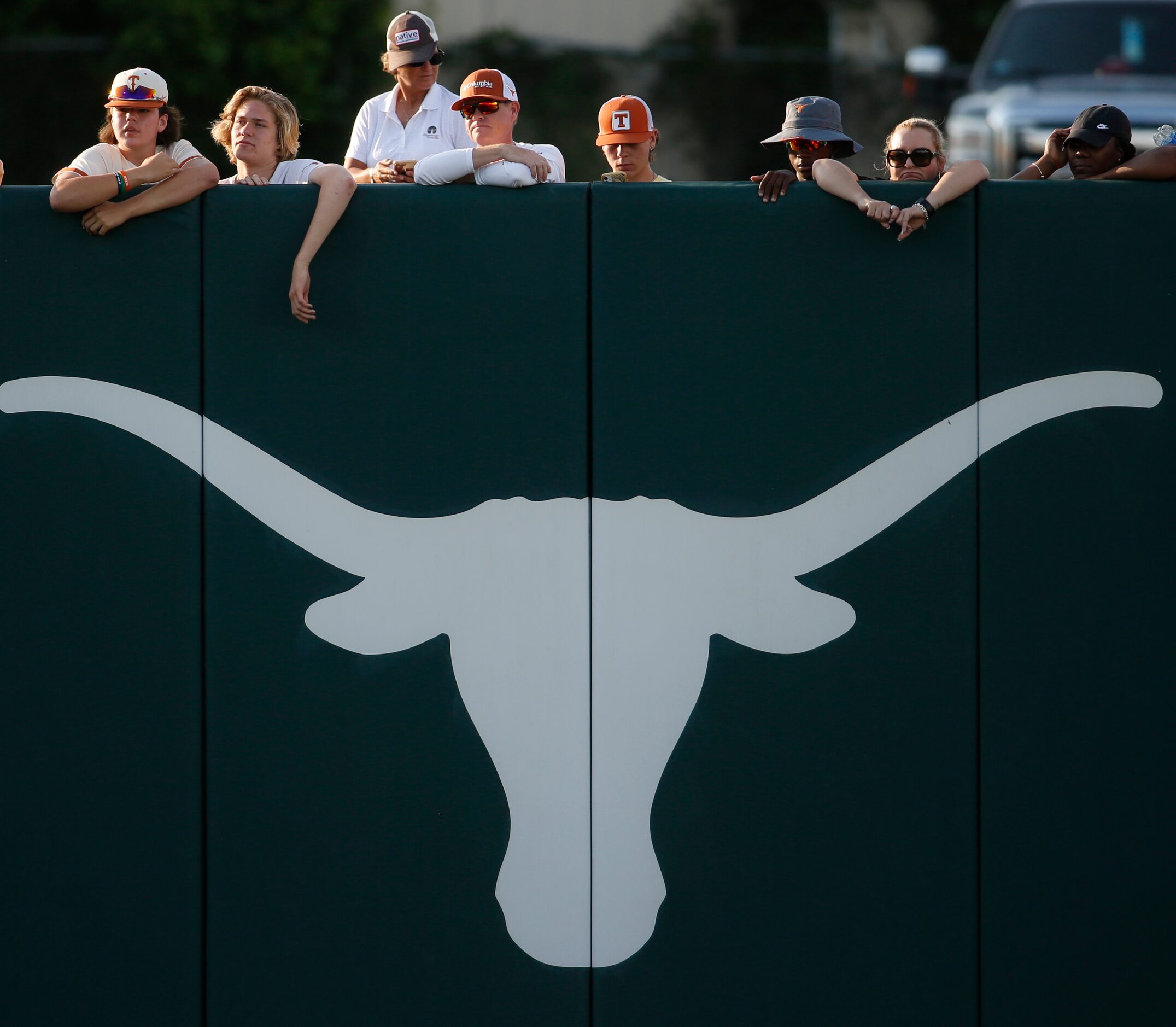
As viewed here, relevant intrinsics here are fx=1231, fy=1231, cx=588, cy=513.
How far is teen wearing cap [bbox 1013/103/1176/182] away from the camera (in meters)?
4.06

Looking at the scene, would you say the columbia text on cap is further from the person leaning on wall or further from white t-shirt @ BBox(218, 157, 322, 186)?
the person leaning on wall

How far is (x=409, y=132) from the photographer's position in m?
4.66

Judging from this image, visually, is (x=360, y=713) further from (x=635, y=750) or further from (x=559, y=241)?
(x=559, y=241)

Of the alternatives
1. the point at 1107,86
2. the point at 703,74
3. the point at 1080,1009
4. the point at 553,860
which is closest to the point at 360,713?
the point at 553,860

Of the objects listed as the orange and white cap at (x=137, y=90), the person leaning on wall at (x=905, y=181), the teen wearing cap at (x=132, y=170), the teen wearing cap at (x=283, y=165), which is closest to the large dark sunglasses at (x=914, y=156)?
the person leaning on wall at (x=905, y=181)

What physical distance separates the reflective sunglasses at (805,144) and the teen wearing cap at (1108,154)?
2.31 ft

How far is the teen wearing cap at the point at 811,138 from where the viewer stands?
4125mm

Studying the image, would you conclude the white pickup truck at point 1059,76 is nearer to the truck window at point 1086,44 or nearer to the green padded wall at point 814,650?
the truck window at point 1086,44

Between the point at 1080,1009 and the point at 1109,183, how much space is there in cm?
281

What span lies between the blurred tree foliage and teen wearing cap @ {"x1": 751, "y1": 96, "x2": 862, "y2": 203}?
7904 mm

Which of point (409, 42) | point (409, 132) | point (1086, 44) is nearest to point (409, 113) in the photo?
point (409, 132)

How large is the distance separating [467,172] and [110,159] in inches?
47.6

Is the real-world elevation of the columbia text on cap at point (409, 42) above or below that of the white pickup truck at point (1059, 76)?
below

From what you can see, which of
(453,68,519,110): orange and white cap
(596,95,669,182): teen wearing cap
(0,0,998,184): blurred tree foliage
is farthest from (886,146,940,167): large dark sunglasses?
(0,0,998,184): blurred tree foliage
